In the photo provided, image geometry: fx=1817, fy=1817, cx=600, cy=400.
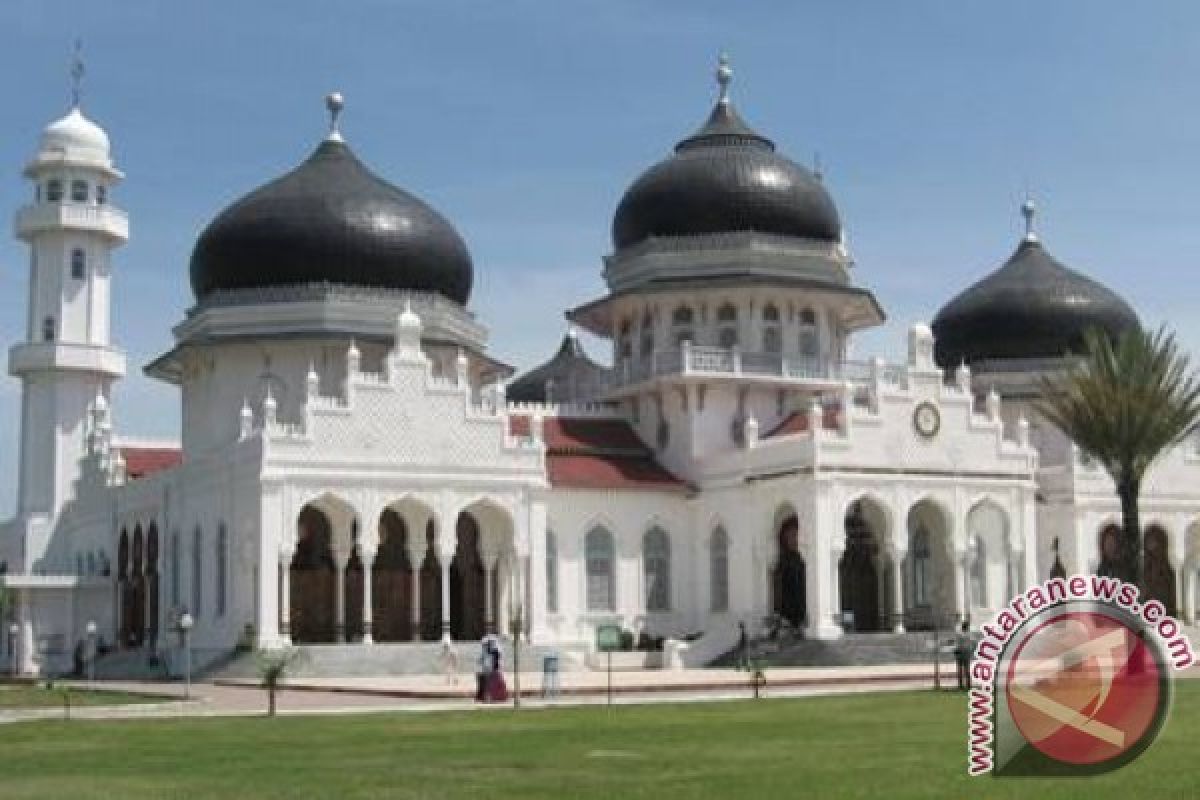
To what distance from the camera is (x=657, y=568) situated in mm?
51375

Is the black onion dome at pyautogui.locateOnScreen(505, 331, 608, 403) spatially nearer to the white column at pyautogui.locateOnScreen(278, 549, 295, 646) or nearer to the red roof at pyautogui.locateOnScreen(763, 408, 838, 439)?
the red roof at pyautogui.locateOnScreen(763, 408, 838, 439)

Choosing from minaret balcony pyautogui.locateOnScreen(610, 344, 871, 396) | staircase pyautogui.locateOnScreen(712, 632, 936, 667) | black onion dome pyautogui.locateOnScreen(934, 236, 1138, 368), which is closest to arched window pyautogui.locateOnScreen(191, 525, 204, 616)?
minaret balcony pyautogui.locateOnScreen(610, 344, 871, 396)

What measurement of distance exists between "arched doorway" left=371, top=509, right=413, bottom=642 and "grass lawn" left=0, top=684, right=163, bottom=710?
10.8m

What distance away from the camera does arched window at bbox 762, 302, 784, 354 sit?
54625 mm

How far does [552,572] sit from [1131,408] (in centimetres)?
1713

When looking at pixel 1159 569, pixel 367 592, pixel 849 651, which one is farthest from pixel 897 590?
pixel 367 592

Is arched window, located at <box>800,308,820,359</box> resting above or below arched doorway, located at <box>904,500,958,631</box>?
above

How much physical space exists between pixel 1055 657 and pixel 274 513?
22.2 meters

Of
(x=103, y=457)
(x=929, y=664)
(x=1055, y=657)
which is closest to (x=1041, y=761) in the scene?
(x=1055, y=657)

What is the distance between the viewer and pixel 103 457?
54.8m

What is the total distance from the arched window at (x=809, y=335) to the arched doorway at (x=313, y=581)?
1621 cm

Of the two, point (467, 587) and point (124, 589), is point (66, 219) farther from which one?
point (467, 587)

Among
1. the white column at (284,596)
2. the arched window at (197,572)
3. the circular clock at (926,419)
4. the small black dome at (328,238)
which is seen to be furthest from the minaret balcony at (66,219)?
the circular clock at (926,419)

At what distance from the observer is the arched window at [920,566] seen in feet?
173
